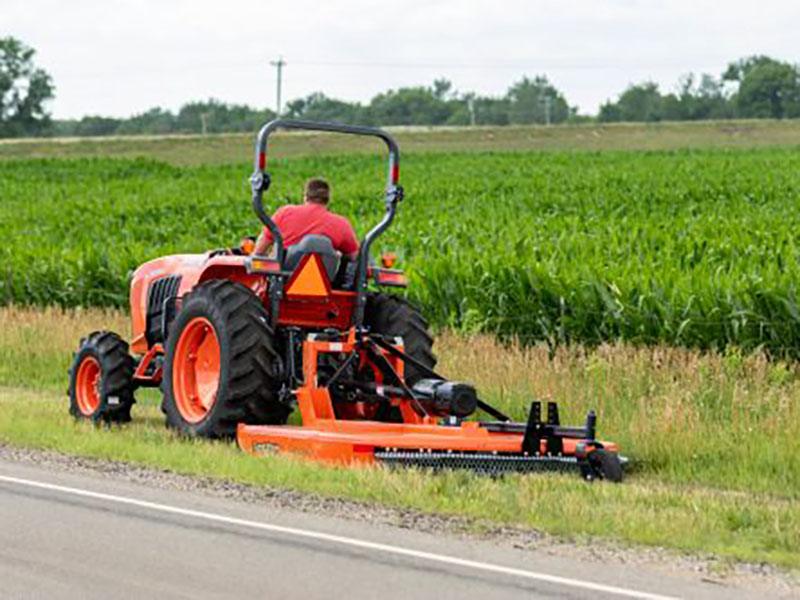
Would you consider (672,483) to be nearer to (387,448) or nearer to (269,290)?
(387,448)

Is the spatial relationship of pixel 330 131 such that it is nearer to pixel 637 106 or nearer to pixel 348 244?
pixel 348 244

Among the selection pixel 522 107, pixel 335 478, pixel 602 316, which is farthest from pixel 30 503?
pixel 522 107

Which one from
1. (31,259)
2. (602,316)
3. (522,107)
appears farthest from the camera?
(522,107)

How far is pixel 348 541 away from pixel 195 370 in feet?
14.7

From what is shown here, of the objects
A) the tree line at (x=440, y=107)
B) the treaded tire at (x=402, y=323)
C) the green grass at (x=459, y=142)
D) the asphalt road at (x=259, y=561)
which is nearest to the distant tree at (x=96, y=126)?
the tree line at (x=440, y=107)

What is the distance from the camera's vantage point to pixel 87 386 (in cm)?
1451

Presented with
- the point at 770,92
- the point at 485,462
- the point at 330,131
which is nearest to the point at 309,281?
the point at 330,131

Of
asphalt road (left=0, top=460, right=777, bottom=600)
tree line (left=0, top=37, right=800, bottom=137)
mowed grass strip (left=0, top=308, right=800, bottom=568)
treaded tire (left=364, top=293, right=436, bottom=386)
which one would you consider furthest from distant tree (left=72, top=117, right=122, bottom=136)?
asphalt road (left=0, top=460, right=777, bottom=600)

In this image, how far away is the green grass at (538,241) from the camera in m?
16.3

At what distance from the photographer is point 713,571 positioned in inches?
321

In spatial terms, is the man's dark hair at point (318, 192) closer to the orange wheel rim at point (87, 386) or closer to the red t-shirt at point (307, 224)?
the red t-shirt at point (307, 224)

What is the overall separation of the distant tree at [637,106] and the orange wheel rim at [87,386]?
129958 mm

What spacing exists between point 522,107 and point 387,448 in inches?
6601

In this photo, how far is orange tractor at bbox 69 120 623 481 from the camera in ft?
36.6
